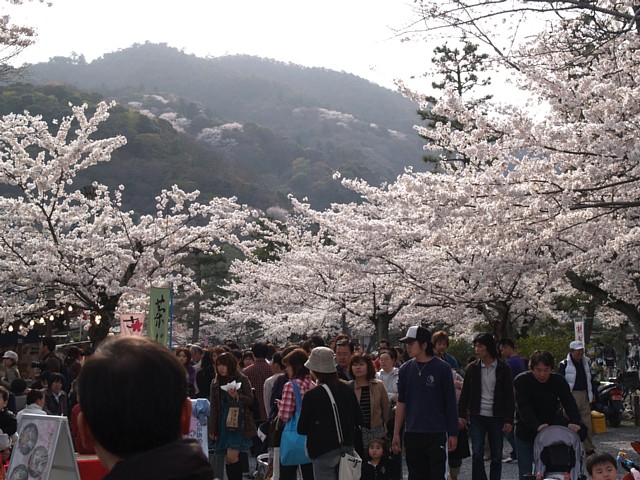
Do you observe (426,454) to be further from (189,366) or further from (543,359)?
(189,366)

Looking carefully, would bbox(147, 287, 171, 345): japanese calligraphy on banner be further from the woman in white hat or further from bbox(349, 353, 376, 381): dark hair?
the woman in white hat

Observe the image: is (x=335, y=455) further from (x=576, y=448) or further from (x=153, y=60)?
(x=153, y=60)

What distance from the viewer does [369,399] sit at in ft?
25.7

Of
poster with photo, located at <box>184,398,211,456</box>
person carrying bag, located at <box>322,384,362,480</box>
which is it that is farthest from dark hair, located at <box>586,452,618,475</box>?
poster with photo, located at <box>184,398,211,456</box>

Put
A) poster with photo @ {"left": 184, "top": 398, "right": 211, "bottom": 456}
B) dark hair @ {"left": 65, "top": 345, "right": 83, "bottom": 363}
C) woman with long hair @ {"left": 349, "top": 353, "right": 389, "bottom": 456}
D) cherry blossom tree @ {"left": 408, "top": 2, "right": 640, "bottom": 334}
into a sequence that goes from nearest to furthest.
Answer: poster with photo @ {"left": 184, "top": 398, "right": 211, "bottom": 456}, woman with long hair @ {"left": 349, "top": 353, "right": 389, "bottom": 456}, cherry blossom tree @ {"left": 408, "top": 2, "right": 640, "bottom": 334}, dark hair @ {"left": 65, "top": 345, "right": 83, "bottom": 363}

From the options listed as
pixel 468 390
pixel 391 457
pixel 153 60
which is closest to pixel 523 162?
pixel 468 390

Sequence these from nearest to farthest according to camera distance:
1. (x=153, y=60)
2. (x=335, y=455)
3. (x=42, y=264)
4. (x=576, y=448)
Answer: (x=335, y=455)
(x=576, y=448)
(x=42, y=264)
(x=153, y=60)

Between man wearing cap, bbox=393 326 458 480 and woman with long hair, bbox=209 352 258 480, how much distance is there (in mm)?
2002

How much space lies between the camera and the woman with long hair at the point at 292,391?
22.7 feet

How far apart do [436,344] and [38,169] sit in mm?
9942

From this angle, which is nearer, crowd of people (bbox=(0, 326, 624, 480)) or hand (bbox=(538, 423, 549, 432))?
crowd of people (bbox=(0, 326, 624, 480))

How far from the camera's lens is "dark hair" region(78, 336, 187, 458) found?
188cm

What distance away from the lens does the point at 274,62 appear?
190625 millimetres

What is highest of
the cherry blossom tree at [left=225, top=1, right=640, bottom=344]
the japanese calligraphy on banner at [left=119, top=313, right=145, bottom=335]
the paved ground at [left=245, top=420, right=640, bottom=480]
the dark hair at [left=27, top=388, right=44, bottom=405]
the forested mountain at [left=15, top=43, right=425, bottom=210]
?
the forested mountain at [left=15, top=43, right=425, bottom=210]
